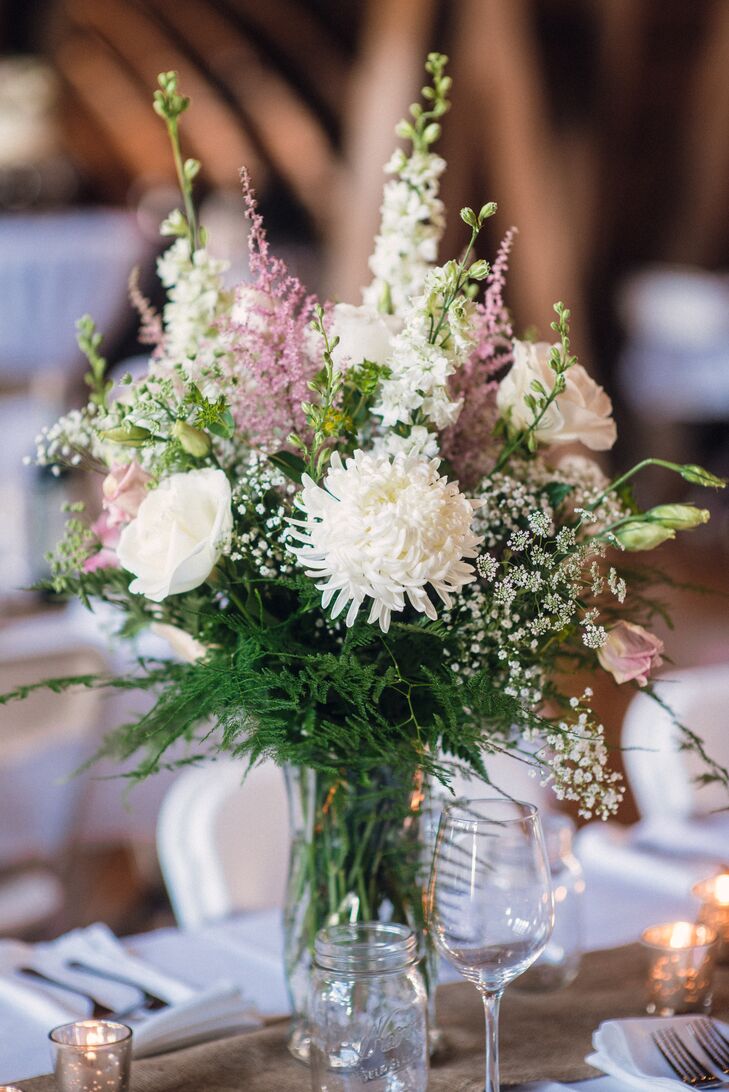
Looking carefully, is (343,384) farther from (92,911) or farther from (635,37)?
(635,37)

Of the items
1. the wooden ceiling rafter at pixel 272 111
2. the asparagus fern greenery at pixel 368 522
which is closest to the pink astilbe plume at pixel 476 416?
the asparagus fern greenery at pixel 368 522

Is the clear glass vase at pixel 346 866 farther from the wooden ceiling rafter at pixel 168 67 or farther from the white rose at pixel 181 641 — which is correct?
the wooden ceiling rafter at pixel 168 67

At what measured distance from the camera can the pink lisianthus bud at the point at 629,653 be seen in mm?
984

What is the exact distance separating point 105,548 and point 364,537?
12.8 inches

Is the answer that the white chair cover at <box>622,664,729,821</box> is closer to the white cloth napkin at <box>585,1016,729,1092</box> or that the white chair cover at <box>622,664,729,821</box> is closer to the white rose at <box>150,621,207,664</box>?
the white cloth napkin at <box>585,1016,729,1092</box>

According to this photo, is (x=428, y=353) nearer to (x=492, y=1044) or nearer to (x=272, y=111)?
(x=492, y=1044)

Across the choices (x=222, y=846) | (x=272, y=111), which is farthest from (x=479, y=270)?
(x=272, y=111)

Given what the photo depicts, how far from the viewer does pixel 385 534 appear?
2.83ft

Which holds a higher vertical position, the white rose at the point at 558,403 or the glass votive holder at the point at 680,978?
the white rose at the point at 558,403

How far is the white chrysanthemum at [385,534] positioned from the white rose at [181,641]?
0.25m

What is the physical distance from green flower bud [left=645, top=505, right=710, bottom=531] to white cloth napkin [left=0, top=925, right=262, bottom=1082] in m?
0.59

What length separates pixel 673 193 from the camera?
7047mm

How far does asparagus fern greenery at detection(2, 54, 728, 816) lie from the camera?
0.92m

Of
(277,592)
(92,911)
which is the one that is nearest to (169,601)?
(277,592)
